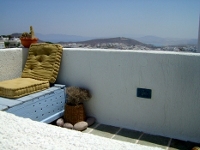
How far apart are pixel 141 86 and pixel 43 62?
1.81 m

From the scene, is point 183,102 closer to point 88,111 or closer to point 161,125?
point 161,125

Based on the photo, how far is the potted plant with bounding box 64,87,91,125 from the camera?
3320mm

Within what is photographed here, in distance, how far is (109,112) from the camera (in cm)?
344

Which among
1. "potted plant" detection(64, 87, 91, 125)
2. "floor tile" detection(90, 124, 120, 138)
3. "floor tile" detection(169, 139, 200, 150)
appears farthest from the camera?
"potted plant" detection(64, 87, 91, 125)

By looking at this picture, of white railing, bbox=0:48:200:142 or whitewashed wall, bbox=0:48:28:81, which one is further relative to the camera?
whitewashed wall, bbox=0:48:28:81

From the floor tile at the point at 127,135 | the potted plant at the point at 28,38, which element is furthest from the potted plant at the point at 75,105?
the potted plant at the point at 28,38

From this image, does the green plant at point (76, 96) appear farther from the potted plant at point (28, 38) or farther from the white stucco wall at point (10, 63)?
the potted plant at point (28, 38)

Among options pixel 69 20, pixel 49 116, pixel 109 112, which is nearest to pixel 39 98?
pixel 49 116

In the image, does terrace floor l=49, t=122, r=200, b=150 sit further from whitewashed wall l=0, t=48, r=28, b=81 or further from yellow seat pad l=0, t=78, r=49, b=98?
whitewashed wall l=0, t=48, r=28, b=81

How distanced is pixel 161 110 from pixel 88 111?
4.11 feet

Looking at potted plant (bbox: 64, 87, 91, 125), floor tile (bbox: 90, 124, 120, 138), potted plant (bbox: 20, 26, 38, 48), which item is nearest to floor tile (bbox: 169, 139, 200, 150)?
floor tile (bbox: 90, 124, 120, 138)

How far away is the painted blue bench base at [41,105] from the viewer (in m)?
2.73

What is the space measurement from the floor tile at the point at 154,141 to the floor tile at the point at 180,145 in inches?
3.2

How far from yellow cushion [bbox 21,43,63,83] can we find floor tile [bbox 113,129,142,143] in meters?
1.43
